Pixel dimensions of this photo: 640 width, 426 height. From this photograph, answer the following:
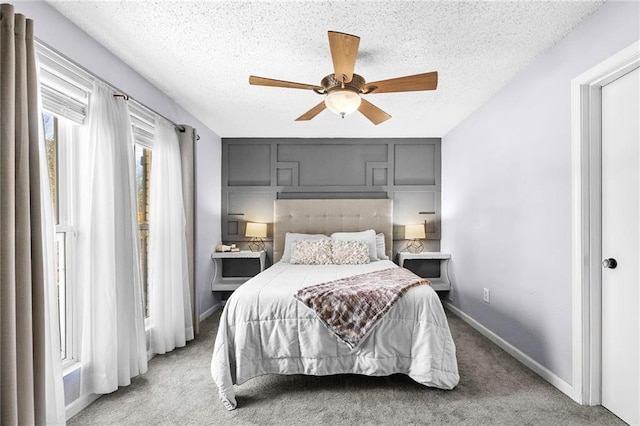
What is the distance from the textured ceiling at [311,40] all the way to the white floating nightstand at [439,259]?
192cm

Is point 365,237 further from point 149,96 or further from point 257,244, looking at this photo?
point 149,96

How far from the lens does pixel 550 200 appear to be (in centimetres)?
249

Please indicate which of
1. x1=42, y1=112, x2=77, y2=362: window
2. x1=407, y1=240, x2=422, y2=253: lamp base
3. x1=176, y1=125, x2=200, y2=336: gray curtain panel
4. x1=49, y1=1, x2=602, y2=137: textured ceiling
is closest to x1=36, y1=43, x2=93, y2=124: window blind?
x1=42, y1=112, x2=77, y2=362: window

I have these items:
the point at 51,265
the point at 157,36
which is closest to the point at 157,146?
the point at 157,36

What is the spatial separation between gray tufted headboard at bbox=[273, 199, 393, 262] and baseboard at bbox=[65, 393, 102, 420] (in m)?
2.69

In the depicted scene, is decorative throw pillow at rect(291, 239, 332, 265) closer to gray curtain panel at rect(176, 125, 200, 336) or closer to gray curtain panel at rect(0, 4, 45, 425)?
gray curtain panel at rect(176, 125, 200, 336)

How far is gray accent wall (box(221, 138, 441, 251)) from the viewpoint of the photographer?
16.1ft

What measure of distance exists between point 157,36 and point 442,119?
118 inches

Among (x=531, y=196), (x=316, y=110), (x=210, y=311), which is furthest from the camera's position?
(x=210, y=311)

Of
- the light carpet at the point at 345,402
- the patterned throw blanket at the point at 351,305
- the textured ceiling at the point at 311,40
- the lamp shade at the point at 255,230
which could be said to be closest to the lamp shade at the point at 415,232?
the textured ceiling at the point at 311,40

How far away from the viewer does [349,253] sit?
3.98 meters

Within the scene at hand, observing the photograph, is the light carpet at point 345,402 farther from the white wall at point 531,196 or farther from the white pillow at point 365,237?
the white pillow at point 365,237

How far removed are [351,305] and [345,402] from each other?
60cm

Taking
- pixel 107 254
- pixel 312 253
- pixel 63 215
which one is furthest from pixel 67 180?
pixel 312 253
